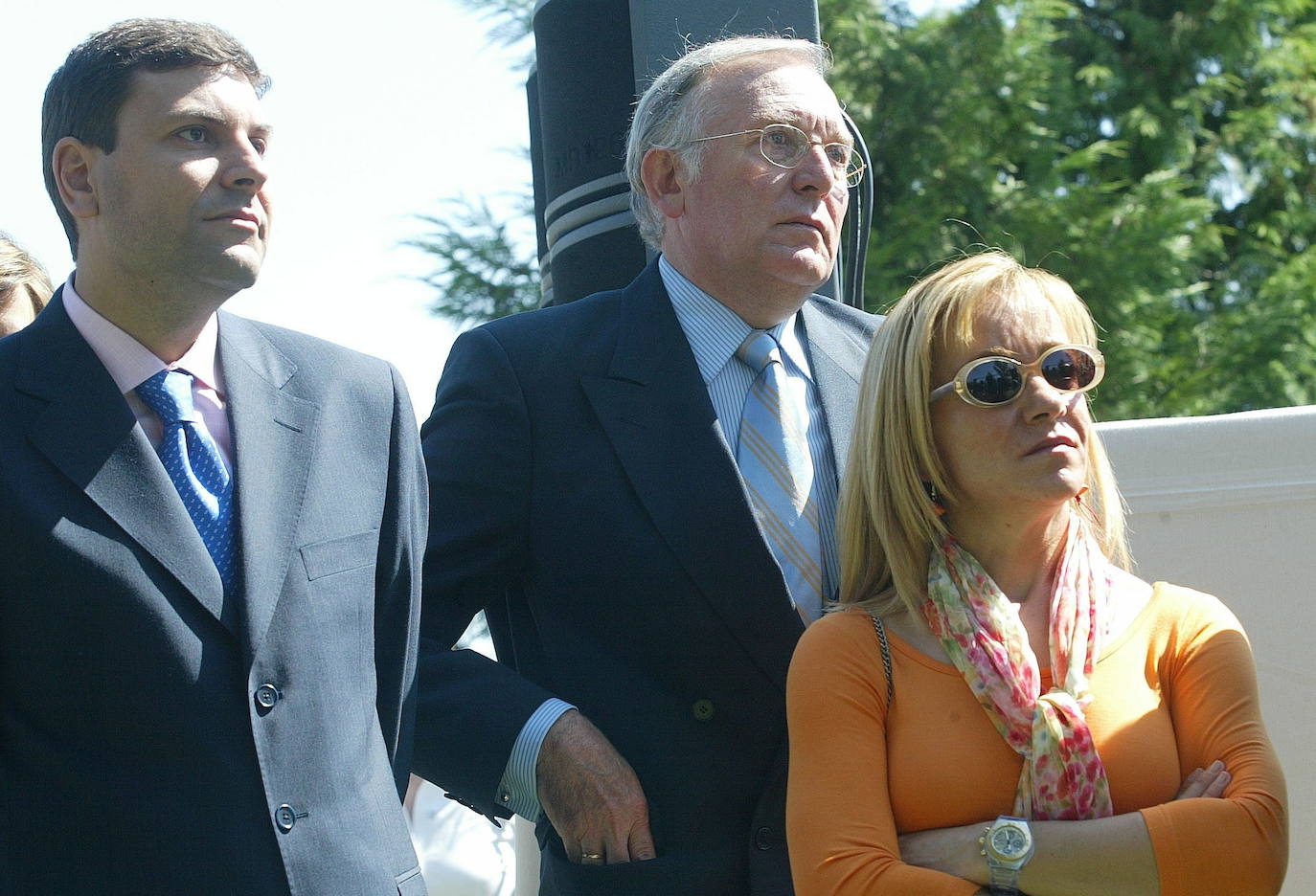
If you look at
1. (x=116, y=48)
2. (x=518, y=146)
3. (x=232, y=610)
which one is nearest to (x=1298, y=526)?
(x=232, y=610)

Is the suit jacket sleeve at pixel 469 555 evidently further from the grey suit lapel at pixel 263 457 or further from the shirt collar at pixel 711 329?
the grey suit lapel at pixel 263 457

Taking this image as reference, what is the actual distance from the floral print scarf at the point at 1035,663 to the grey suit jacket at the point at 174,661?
0.88 metres

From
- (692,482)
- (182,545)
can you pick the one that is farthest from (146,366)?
(692,482)

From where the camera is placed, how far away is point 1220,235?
47.2 ft

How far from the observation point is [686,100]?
9.64 ft

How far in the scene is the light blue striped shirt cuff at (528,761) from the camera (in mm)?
2479

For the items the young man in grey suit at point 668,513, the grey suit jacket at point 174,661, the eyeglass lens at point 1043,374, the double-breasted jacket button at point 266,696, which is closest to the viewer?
the grey suit jacket at point 174,661

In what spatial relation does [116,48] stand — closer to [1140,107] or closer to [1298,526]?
[1298,526]

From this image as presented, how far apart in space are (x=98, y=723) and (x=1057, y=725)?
1.30m

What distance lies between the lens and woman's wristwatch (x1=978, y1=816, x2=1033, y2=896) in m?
2.04

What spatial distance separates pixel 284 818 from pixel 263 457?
0.51 metres

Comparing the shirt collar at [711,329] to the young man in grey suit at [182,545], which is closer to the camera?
the young man in grey suit at [182,545]

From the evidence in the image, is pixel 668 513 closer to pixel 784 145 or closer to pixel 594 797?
pixel 594 797

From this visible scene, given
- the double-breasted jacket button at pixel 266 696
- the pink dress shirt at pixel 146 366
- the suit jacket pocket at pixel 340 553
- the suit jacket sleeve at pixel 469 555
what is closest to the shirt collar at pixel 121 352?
the pink dress shirt at pixel 146 366
